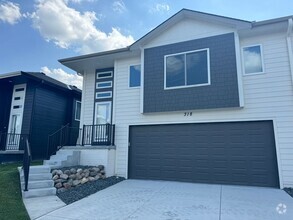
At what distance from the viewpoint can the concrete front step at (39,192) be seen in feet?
19.1

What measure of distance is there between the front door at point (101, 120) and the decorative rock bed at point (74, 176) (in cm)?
160

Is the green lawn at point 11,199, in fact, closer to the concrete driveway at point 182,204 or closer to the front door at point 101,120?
the concrete driveway at point 182,204

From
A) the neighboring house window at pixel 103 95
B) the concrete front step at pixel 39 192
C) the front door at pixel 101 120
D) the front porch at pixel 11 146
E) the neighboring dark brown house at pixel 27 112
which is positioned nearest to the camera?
the concrete front step at pixel 39 192

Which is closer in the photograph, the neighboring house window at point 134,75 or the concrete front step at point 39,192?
the concrete front step at point 39,192

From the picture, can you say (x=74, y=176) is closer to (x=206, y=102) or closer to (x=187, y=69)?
(x=206, y=102)

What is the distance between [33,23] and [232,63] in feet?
38.1

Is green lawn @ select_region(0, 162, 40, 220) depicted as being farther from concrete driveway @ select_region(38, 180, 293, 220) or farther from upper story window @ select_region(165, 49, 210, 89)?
upper story window @ select_region(165, 49, 210, 89)

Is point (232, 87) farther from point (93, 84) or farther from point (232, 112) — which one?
point (93, 84)

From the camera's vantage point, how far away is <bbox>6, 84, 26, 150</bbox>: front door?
1122cm

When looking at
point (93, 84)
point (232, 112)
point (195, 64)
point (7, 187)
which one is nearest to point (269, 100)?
point (232, 112)

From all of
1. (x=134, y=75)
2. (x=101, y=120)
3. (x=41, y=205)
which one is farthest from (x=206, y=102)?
(x=41, y=205)

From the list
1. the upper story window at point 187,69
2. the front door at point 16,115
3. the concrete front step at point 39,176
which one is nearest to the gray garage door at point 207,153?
the upper story window at point 187,69

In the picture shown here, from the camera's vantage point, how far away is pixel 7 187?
237 inches

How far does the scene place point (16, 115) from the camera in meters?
11.7
